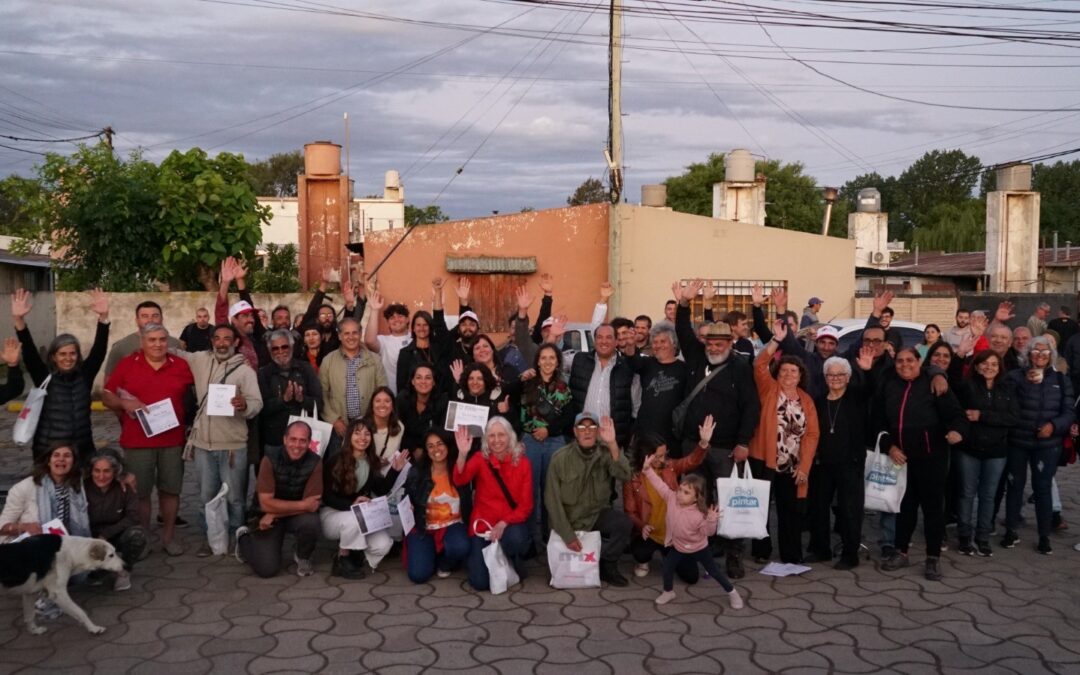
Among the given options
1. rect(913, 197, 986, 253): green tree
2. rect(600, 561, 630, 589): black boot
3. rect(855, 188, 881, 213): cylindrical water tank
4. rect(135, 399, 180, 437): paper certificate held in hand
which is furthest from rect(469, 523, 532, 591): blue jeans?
rect(913, 197, 986, 253): green tree

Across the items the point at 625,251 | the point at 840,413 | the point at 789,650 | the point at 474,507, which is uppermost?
the point at 625,251

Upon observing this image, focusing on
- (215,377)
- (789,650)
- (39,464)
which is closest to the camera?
(789,650)

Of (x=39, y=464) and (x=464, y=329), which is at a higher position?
(x=464, y=329)

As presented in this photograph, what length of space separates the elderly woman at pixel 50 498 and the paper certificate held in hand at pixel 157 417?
2.66ft

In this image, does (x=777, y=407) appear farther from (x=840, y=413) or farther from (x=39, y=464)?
(x=39, y=464)

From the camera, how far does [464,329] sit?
8609 mm

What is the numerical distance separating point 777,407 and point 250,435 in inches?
173

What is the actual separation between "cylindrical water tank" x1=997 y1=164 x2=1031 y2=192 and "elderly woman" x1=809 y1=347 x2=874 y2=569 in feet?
80.2

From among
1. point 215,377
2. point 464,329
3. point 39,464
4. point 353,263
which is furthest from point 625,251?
point 39,464

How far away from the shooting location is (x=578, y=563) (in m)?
7.07

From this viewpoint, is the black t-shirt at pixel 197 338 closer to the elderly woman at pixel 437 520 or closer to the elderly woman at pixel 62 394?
the elderly woman at pixel 62 394

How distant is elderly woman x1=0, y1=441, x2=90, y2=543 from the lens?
21.6 feet

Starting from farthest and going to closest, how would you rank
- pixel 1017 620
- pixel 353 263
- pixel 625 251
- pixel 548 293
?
pixel 353 263 → pixel 625 251 → pixel 548 293 → pixel 1017 620

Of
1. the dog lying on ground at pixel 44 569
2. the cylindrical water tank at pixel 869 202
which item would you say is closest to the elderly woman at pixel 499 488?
the dog lying on ground at pixel 44 569
